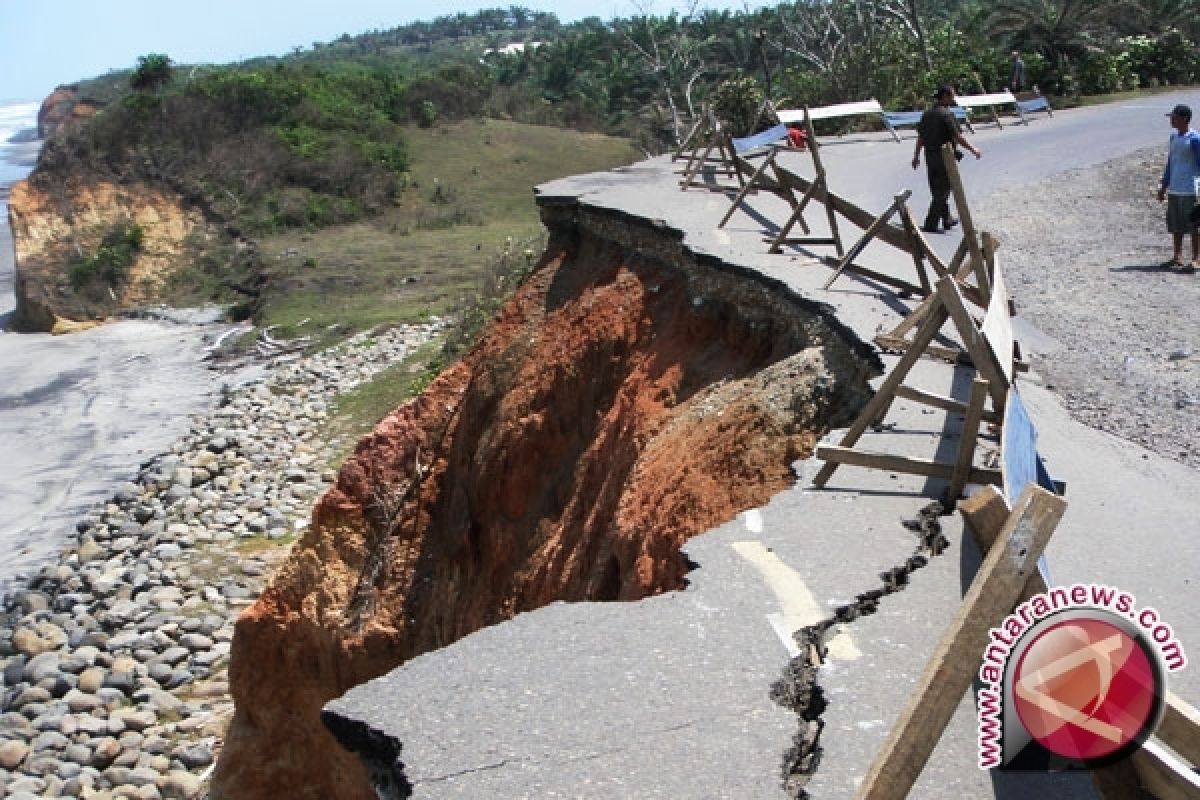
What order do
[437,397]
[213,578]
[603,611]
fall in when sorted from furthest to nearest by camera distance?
[213,578] → [437,397] → [603,611]

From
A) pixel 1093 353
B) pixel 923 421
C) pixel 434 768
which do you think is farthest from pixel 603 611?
pixel 1093 353

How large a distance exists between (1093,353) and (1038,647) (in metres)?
7.68

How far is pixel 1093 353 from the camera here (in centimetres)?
1000

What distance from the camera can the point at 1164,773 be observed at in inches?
116

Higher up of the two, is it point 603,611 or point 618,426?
point 603,611

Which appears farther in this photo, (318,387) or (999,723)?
(318,387)

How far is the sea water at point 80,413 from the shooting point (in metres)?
24.4

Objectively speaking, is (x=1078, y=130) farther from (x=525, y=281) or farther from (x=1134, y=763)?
(x=1134, y=763)

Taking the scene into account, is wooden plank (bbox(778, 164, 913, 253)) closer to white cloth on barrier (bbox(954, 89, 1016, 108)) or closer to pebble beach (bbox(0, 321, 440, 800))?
pebble beach (bbox(0, 321, 440, 800))

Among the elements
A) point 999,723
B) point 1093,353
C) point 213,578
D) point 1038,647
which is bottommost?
point 213,578

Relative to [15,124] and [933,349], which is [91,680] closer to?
[933,349]

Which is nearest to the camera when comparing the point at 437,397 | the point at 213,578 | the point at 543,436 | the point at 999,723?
the point at 999,723

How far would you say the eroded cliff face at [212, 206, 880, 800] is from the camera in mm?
8664

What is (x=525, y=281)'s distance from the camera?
13.8 meters
